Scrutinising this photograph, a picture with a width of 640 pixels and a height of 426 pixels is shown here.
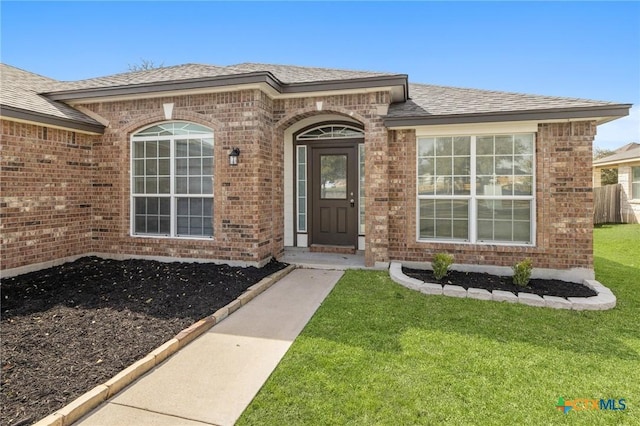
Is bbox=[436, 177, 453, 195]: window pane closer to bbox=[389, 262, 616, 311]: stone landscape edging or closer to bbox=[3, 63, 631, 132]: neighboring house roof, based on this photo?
bbox=[3, 63, 631, 132]: neighboring house roof

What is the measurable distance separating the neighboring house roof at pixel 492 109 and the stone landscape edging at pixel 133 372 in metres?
4.51

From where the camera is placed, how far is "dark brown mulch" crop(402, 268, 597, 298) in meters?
5.34

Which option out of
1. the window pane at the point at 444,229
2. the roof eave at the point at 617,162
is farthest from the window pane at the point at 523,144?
the roof eave at the point at 617,162

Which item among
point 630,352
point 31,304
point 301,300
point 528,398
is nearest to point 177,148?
point 31,304

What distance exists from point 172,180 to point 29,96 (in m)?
3.24

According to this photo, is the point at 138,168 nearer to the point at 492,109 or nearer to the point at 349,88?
the point at 349,88

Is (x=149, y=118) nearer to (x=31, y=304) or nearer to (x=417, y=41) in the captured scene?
(x=31, y=304)

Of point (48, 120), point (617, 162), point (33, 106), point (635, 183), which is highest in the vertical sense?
point (617, 162)

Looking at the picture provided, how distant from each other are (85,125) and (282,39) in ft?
26.0

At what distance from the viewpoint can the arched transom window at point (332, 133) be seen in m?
7.85

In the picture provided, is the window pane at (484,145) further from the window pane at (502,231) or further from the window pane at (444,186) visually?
the window pane at (502,231)

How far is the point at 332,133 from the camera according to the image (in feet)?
26.3

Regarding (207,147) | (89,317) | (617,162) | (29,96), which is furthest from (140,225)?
(617,162)

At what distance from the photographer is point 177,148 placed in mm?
6992
